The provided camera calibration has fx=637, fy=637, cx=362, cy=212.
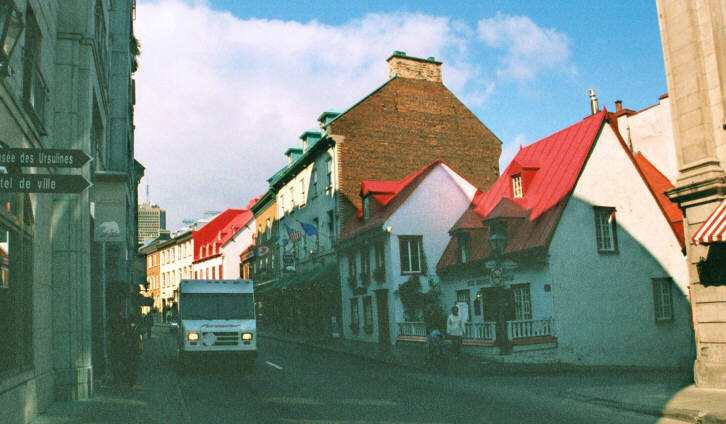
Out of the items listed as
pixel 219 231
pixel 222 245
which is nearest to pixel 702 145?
pixel 222 245

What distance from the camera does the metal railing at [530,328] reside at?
2005 centimetres

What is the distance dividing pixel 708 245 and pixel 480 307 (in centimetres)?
1218

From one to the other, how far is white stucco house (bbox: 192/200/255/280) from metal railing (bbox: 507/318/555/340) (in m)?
43.1

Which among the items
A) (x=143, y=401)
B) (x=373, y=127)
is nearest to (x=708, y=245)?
(x=143, y=401)

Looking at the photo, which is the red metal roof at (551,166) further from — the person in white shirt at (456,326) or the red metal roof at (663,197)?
the person in white shirt at (456,326)

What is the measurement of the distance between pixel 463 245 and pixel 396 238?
136 inches

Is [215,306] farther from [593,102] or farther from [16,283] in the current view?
[593,102]

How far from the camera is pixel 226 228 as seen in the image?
224 feet

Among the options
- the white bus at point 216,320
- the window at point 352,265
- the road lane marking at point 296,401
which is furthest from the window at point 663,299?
the road lane marking at point 296,401

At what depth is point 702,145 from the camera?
43.4 ft

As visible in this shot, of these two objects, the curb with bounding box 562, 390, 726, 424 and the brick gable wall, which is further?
A: the brick gable wall

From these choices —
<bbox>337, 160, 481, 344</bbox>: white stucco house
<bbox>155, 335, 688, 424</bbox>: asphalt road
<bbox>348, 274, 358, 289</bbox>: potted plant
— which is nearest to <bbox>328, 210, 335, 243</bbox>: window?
<bbox>337, 160, 481, 344</bbox>: white stucco house

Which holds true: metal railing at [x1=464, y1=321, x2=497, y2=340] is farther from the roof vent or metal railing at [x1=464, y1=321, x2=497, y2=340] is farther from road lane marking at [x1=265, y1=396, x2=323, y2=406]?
the roof vent

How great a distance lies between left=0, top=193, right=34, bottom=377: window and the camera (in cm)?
844
